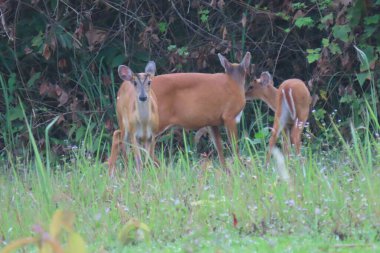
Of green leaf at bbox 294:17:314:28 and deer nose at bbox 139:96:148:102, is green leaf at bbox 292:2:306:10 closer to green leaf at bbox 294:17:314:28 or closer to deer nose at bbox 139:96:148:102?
green leaf at bbox 294:17:314:28

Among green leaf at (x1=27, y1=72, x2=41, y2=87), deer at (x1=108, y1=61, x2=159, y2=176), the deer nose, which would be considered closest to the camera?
the deer nose

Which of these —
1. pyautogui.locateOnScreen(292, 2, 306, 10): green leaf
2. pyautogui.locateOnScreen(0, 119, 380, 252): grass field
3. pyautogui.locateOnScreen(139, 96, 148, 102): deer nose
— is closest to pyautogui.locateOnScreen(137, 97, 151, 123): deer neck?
pyautogui.locateOnScreen(139, 96, 148, 102): deer nose

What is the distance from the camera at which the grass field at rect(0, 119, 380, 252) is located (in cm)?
457

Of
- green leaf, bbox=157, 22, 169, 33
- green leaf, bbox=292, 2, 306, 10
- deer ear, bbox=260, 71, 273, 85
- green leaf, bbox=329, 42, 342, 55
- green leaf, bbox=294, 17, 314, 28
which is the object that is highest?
green leaf, bbox=292, 2, 306, 10

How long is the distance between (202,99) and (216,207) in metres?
4.27

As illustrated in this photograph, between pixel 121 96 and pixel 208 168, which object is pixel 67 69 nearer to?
pixel 121 96

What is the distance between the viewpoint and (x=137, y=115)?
28.9ft

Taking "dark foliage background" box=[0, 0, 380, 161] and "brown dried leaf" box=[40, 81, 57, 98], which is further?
"brown dried leaf" box=[40, 81, 57, 98]

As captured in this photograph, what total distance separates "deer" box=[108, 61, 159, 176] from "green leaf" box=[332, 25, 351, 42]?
2.11 m

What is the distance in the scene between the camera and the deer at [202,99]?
942cm

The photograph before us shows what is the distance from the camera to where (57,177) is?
7.15 metres

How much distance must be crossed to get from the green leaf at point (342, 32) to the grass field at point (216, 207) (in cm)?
372

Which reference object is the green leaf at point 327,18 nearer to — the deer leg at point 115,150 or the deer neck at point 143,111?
the deer neck at point 143,111

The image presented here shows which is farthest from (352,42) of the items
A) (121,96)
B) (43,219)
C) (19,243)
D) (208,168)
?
(19,243)
